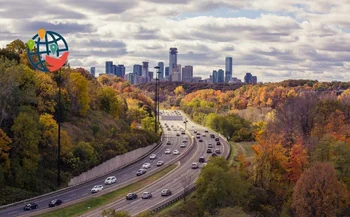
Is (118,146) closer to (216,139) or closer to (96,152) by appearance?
(96,152)

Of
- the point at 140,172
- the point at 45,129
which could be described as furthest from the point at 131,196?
the point at 140,172

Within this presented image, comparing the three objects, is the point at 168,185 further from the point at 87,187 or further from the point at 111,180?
the point at 87,187

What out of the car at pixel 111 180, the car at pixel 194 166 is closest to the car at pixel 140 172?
the car at pixel 111 180

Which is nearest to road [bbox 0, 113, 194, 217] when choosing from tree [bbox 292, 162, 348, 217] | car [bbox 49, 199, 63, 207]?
car [bbox 49, 199, 63, 207]

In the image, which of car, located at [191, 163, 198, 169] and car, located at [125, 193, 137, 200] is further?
car, located at [191, 163, 198, 169]

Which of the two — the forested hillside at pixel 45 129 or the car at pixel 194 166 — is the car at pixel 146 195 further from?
the car at pixel 194 166

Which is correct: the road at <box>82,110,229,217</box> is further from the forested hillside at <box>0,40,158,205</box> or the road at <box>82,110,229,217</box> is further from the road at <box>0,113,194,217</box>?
the forested hillside at <box>0,40,158,205</box>
